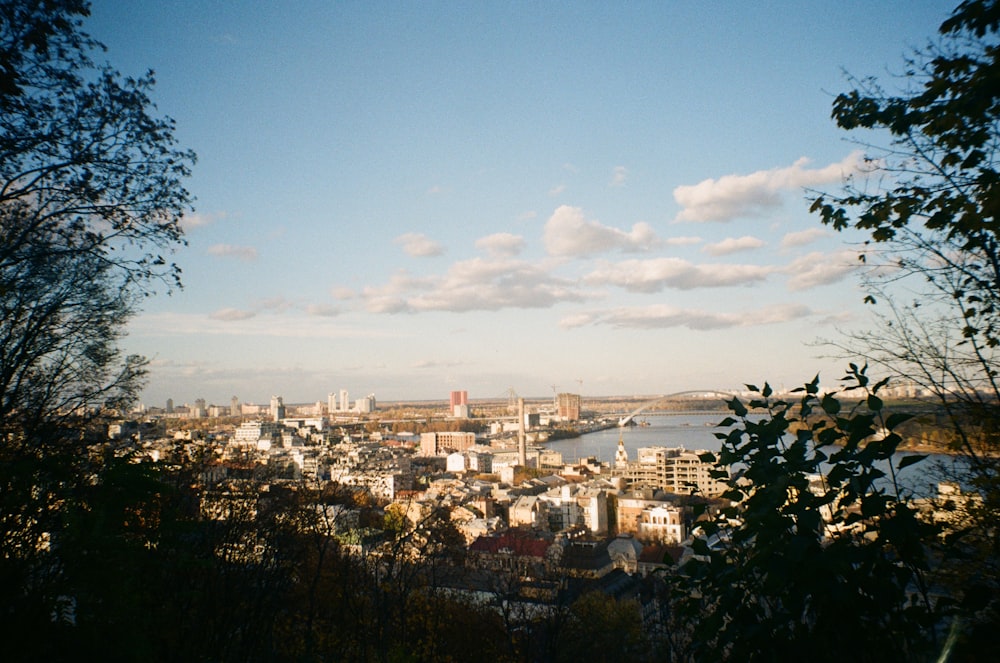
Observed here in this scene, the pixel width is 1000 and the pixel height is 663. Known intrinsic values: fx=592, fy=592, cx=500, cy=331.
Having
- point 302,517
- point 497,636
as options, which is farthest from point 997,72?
point 497,636

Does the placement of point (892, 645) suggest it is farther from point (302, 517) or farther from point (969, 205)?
point (302, 517)

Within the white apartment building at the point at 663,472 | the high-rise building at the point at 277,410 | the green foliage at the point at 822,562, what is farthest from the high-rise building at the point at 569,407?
the green foliage at the point at 822,562

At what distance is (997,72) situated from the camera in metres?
1.38

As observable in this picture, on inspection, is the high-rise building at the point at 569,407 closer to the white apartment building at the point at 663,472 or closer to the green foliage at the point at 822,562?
the white apartment building at the point at 663,472

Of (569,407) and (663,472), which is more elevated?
(569,407)

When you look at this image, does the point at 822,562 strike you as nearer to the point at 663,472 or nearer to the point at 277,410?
the point at 663,472

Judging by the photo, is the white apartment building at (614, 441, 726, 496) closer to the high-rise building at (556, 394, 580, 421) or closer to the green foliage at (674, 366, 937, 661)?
Answer: the green foliage at (674, 366, 937, 661)

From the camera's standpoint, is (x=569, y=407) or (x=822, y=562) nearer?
(x=822, y=562)

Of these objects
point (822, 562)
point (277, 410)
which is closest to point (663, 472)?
point (822, 562)

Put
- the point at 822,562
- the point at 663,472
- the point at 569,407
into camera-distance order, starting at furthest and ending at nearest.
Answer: the point at 569,407
the point at 663,472
the point at 822,562

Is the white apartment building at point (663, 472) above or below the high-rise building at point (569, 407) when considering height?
below

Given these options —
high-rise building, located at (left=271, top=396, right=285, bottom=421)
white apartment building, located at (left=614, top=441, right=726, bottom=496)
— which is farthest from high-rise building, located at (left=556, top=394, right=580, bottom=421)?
white apartment building, located at (left=614, top=441, right=726, bottom=496)

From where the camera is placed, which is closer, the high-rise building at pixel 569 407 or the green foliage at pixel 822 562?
the green foliage at pixel 822 562

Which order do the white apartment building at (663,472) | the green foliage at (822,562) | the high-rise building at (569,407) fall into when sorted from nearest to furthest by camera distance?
the green foliage at (822,562) → the white apartment building at (663,472) → the high-rise building at (569,407)
